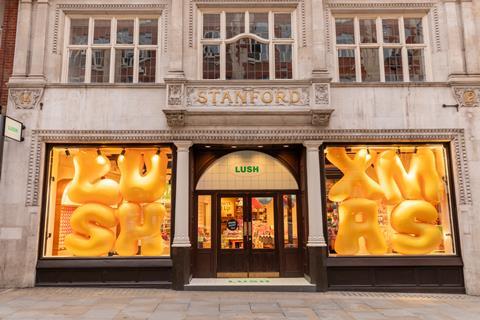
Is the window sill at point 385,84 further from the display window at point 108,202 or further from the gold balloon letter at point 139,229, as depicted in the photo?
the gold balloon letter at point 139,229

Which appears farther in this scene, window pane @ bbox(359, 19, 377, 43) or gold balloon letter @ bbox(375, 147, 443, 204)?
window pane @ bbox(359, 19, 377, 43)

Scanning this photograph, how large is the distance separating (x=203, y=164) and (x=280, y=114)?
2965 millimetres

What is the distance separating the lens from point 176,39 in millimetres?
11312

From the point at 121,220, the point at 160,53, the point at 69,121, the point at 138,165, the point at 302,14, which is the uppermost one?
the point at 302,14

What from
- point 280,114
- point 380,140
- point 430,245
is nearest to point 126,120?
point 280,114

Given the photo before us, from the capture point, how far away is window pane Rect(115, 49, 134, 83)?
11594 mm

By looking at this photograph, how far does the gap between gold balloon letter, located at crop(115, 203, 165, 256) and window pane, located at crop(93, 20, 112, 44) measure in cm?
513

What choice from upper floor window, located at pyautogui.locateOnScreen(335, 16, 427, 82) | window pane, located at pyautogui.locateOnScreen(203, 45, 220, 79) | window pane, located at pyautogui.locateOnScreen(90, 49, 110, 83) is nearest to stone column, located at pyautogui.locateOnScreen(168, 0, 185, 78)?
window pane, located at pyautogui.locateOnScreen(203, 45, 220, 79)

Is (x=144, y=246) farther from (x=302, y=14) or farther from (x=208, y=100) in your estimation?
(x=302, y=14)

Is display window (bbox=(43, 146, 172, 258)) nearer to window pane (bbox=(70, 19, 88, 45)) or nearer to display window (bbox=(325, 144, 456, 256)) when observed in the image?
window pane (bbox=(70, 19, 88, 45))

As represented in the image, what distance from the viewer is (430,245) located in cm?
1070

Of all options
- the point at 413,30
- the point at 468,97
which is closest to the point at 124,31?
the point at 413,30

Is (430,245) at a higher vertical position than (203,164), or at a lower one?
lower

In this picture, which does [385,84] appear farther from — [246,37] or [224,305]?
[224,305]
